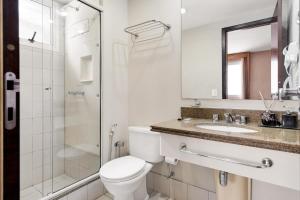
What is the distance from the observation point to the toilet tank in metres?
1.73

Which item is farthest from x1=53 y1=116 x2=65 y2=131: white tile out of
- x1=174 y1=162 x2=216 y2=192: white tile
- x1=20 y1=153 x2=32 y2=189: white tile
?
x1=174 y1=162 x2=216 y2=192: white tile

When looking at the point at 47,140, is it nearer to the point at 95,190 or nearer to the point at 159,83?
the point at 95,190

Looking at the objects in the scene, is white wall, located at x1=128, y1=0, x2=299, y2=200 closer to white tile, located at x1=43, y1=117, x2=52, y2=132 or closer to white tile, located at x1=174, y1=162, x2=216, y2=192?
white tile, located at x1=174, y1=162, x2=216, y2=192

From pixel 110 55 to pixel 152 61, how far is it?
1.55 ft

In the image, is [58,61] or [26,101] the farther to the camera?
[58,61]

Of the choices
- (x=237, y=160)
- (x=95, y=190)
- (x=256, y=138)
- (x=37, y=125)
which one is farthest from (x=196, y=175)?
(x=37, y=125)

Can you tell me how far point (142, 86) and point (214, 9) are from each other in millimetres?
1017

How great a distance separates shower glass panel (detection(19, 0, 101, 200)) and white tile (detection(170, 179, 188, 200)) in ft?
2.76

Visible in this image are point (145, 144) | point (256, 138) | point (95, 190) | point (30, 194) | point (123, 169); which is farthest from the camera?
point (95, 190)

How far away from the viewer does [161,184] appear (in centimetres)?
193

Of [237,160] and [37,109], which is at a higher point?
[37,109]

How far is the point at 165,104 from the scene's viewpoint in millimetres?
1854

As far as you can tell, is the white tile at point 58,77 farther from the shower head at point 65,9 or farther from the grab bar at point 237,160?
the grab bar at point 237,160

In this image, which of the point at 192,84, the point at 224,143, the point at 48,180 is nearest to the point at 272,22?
the point at 192,84
